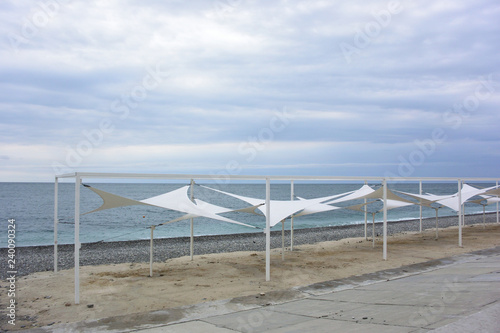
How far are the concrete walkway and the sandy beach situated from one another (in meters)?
0.55

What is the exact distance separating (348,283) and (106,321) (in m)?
4.38

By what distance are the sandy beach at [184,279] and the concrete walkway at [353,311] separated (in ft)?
1.82

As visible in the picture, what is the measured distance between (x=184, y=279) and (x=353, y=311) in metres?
4.06

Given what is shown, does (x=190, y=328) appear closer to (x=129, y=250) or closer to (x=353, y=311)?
(x=353, y=311)

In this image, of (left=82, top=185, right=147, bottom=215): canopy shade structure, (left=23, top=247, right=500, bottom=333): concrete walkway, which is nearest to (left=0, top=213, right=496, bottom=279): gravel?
(left=82, top=185, right=147, bottom=215): canopy shade structure

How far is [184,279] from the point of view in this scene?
825 cm

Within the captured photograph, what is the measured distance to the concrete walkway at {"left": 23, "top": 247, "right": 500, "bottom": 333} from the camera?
4379 millimetres

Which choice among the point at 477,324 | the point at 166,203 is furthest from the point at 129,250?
the point at 477,324

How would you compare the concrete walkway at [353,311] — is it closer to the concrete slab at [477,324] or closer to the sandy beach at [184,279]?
the concrete slab at [477,324]

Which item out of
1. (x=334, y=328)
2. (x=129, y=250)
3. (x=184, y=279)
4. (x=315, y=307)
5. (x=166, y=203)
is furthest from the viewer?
(x=129, y=250)

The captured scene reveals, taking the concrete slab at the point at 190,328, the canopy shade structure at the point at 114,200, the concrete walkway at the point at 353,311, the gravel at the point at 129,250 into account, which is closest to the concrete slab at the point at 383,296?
the concrete walkway at the point at 353,311

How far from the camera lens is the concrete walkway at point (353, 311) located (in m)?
4.38

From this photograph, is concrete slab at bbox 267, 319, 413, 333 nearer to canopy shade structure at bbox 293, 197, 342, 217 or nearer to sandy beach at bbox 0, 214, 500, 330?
sandy beach at bbox 0, 214, 500, 330

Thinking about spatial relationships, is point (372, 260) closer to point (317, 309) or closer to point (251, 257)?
point (251, 257)
